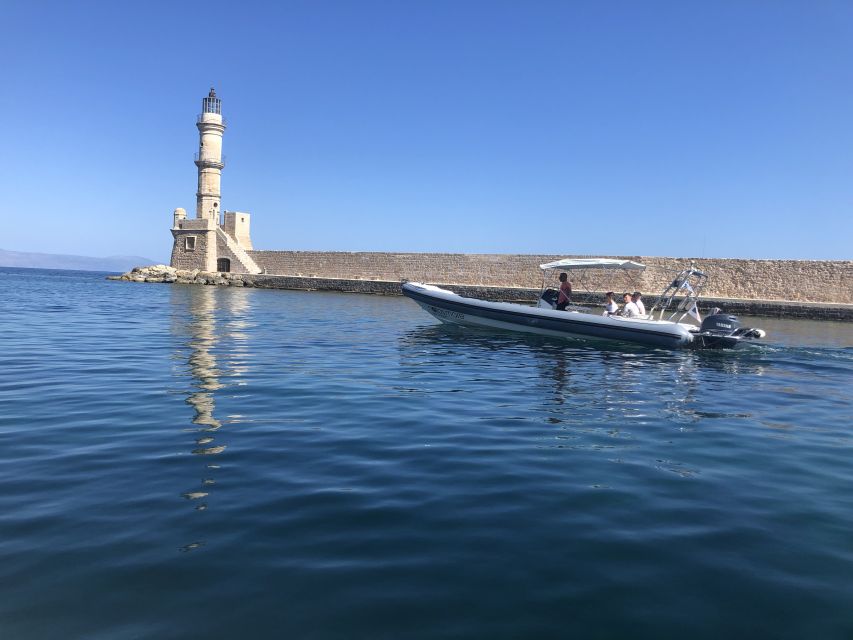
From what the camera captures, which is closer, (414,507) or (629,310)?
(414,507)

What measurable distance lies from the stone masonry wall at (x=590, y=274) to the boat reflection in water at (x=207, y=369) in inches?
745

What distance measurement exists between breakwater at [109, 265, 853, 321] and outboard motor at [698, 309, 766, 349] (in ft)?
31.5

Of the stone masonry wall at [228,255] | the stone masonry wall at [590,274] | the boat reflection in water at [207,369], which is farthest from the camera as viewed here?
the stone masonry wall at [228,255]

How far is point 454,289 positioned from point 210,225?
17.9 metres

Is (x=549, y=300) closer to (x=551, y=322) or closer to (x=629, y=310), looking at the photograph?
(x=551, y=322)

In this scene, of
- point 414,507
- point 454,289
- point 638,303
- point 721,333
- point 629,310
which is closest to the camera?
point 414,507

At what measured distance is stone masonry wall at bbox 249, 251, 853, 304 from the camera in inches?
1079

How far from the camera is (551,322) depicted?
13203 millimetres

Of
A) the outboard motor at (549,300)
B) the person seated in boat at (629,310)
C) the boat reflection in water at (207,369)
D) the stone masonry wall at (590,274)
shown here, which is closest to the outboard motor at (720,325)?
the person seated in boat at (629,310)

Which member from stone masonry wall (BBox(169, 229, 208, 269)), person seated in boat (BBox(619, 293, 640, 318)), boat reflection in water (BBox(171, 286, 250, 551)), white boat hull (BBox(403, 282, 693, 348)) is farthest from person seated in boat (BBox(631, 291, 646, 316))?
stone masonry wall (BBox(169, 229, 208, 269))

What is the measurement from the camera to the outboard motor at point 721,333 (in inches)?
476

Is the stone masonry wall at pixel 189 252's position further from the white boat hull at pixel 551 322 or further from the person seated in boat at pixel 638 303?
the person seated in boat at pixel 638 303

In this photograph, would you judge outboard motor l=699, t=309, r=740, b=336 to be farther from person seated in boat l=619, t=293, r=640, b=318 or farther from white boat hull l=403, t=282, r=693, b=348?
person seated in boat l=619, t=293, r=640, b=318

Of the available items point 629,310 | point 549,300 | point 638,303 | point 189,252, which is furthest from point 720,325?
point 189,252
